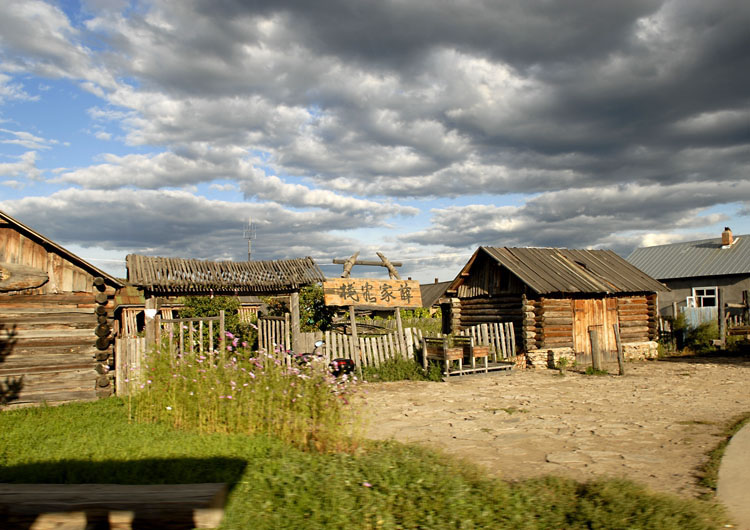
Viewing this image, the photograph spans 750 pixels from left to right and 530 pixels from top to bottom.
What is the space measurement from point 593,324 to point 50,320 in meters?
18.0

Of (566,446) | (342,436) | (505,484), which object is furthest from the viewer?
(566,446)

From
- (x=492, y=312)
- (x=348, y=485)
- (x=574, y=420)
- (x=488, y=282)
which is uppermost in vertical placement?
(x=488, y=282)

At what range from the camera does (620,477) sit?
648cm

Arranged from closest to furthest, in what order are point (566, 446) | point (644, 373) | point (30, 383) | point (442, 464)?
point (442, 464) → point (566, 446) → point (30, 383) → point (644, 373)

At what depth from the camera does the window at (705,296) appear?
103 feet

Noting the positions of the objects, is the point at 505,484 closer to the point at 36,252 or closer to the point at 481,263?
the point at 36,252

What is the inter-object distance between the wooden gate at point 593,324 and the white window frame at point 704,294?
13.8 metres

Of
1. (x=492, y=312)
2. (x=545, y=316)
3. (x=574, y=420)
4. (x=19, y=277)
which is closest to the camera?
(x=574, y=420)

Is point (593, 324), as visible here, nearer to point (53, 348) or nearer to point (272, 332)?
point (272, 332)

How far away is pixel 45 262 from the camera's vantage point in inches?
485

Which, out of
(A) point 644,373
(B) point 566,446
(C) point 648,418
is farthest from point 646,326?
(B) point 566,446

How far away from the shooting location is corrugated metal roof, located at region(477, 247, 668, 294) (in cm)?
1975

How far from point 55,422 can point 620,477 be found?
30.4ft

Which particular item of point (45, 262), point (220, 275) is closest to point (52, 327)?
point (45, 262)
